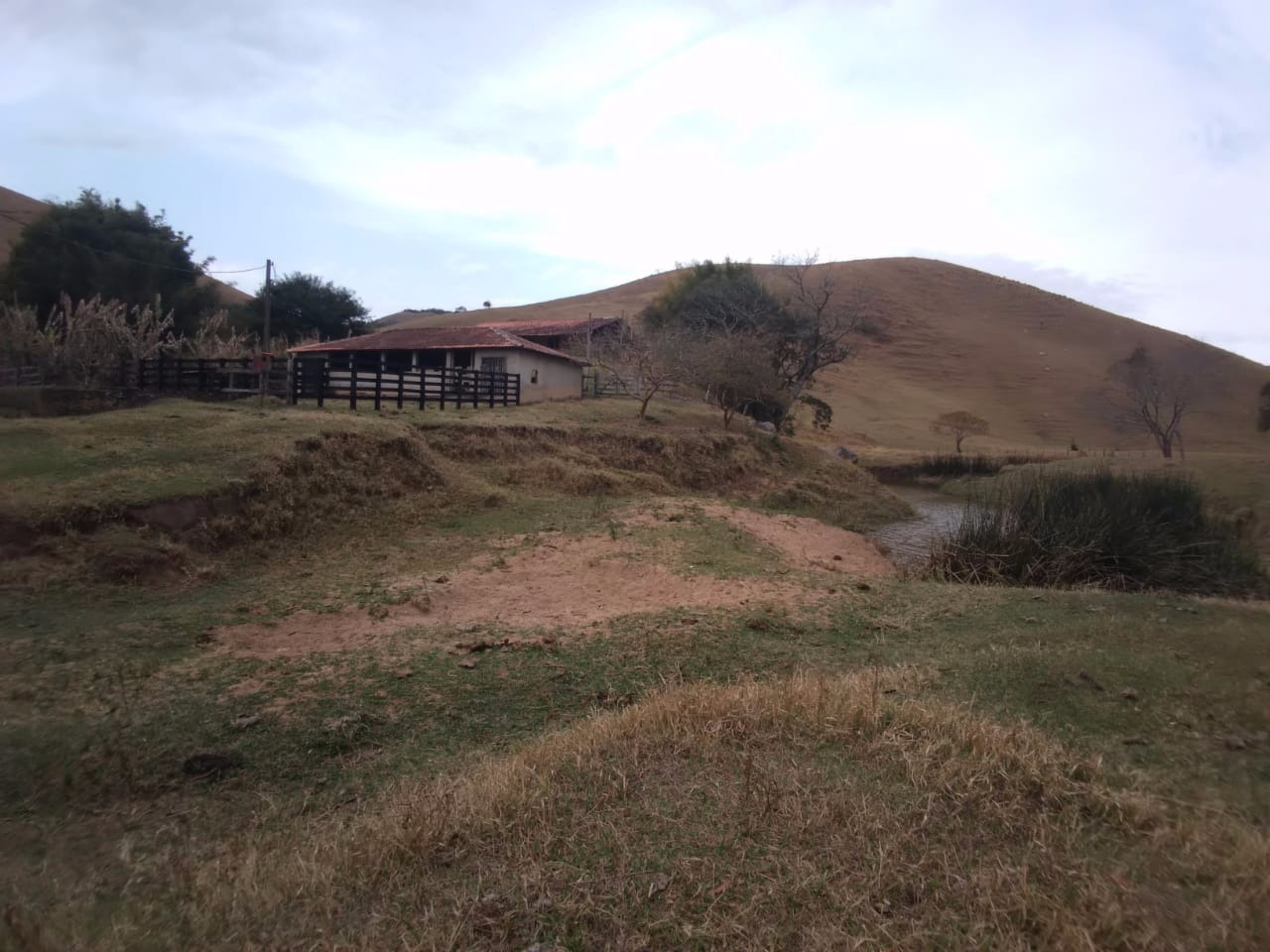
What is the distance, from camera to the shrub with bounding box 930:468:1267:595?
503 inches

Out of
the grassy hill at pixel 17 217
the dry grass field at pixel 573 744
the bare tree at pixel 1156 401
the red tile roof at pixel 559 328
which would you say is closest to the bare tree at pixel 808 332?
the red tile roof at pixel 559 328

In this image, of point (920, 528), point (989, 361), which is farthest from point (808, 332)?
point (989, 361)

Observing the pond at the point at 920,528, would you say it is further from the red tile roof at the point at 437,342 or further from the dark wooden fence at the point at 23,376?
the dark wooden fence at the point at 23,376

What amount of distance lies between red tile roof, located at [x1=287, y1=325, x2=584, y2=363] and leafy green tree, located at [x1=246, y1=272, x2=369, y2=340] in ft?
50.4

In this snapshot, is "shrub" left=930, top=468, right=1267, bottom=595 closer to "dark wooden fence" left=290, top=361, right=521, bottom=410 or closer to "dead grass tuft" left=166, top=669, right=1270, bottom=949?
"dead grass tuft" left=166, top=669, right=1270, bottom=949

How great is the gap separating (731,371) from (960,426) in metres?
21.8

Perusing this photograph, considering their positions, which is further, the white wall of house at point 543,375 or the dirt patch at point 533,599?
the white wall of house at point 543,375

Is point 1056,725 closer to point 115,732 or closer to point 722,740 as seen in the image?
point 722,740

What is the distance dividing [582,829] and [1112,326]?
9721 cm

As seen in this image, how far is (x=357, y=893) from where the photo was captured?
3.41 meters

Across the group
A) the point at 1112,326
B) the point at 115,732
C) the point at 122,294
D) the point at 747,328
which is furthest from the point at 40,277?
the point at 1112,326

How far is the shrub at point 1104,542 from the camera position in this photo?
12.8m

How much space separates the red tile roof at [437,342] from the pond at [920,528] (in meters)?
16.9

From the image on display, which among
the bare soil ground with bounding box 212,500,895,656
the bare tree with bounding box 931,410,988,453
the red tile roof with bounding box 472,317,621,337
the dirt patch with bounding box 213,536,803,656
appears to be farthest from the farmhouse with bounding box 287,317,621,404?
the dirt patch with bounding box 213,536,803,656
